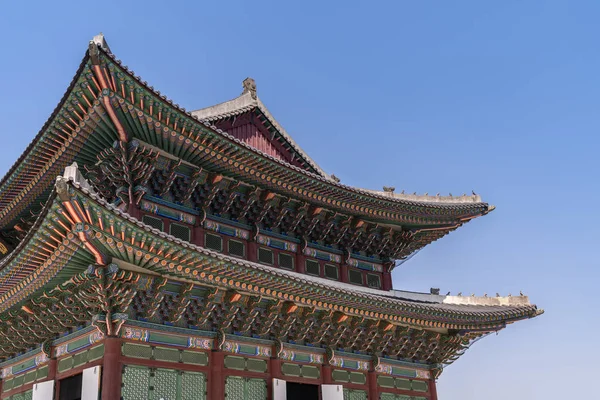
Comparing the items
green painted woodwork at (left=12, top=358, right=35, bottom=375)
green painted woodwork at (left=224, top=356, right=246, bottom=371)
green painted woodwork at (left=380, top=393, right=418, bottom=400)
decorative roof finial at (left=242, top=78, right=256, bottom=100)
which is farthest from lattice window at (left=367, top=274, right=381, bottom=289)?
green painted woodwork at (left=12, top=358, right=35, bottom=375)

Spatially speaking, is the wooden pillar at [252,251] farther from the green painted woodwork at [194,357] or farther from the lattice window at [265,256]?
the green painted woodwork at [194,357]

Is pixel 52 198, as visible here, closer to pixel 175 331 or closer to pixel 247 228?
pixel 175 331

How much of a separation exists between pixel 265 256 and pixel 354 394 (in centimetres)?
553

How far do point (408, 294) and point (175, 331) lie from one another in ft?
35.4

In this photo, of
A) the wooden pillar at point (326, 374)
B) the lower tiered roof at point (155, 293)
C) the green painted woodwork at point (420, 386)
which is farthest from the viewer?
the green painted woodwork at point (420, 386)

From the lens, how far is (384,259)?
24.7 m

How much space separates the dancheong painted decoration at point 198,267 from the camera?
1450 cm

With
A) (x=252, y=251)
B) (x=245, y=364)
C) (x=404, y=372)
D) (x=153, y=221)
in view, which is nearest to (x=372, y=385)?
(x=404, y=372)

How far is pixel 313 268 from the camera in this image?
2236 centimetres

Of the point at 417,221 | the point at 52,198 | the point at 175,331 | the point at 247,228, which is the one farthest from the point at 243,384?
the point at 417,221

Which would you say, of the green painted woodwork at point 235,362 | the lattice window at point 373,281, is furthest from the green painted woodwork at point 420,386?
the green painted woodwork at point 235,362

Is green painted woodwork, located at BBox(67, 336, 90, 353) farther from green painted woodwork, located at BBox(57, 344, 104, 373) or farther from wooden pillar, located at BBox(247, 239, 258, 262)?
wooden pillar, located at BBox(247, 239, 258, 262)

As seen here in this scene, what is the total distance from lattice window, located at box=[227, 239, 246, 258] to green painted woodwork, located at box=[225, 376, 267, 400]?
168 inches

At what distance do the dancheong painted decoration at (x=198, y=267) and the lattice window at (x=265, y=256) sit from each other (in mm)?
68
